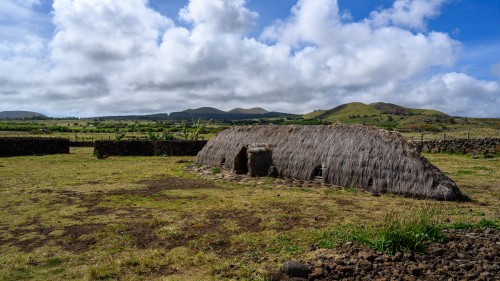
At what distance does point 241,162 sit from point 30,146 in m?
22.0

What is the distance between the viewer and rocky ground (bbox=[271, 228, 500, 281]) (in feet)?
20.3

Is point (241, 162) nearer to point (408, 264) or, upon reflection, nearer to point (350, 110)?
point (408, 264)

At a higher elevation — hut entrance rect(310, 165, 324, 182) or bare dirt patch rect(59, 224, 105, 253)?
hut entrance rect(310, 165, 324, 182)

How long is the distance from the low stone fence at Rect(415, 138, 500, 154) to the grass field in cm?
1038

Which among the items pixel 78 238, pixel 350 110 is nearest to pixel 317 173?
pixel 78 238

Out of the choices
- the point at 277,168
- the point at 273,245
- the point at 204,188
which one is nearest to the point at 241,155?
the point at 277,168

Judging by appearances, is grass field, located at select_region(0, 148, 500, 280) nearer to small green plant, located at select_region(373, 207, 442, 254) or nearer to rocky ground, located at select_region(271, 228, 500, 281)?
rocky ground, located at select_region(271, 228, 500, 281)

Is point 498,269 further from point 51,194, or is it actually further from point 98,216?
point 51,194

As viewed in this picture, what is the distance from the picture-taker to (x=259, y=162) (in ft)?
62.0

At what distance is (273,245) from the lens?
8273 mm

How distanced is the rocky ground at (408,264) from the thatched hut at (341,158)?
5791 millimetres

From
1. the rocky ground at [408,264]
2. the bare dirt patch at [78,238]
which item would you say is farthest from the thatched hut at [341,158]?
the bare dirt patch at [78,238]

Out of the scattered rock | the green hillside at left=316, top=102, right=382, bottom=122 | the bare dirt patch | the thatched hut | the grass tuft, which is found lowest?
the bare dirt patch

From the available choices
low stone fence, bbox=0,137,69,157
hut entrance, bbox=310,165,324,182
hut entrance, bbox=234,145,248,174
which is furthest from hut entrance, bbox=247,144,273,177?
low stone fence, bbox=0,137,69,157
